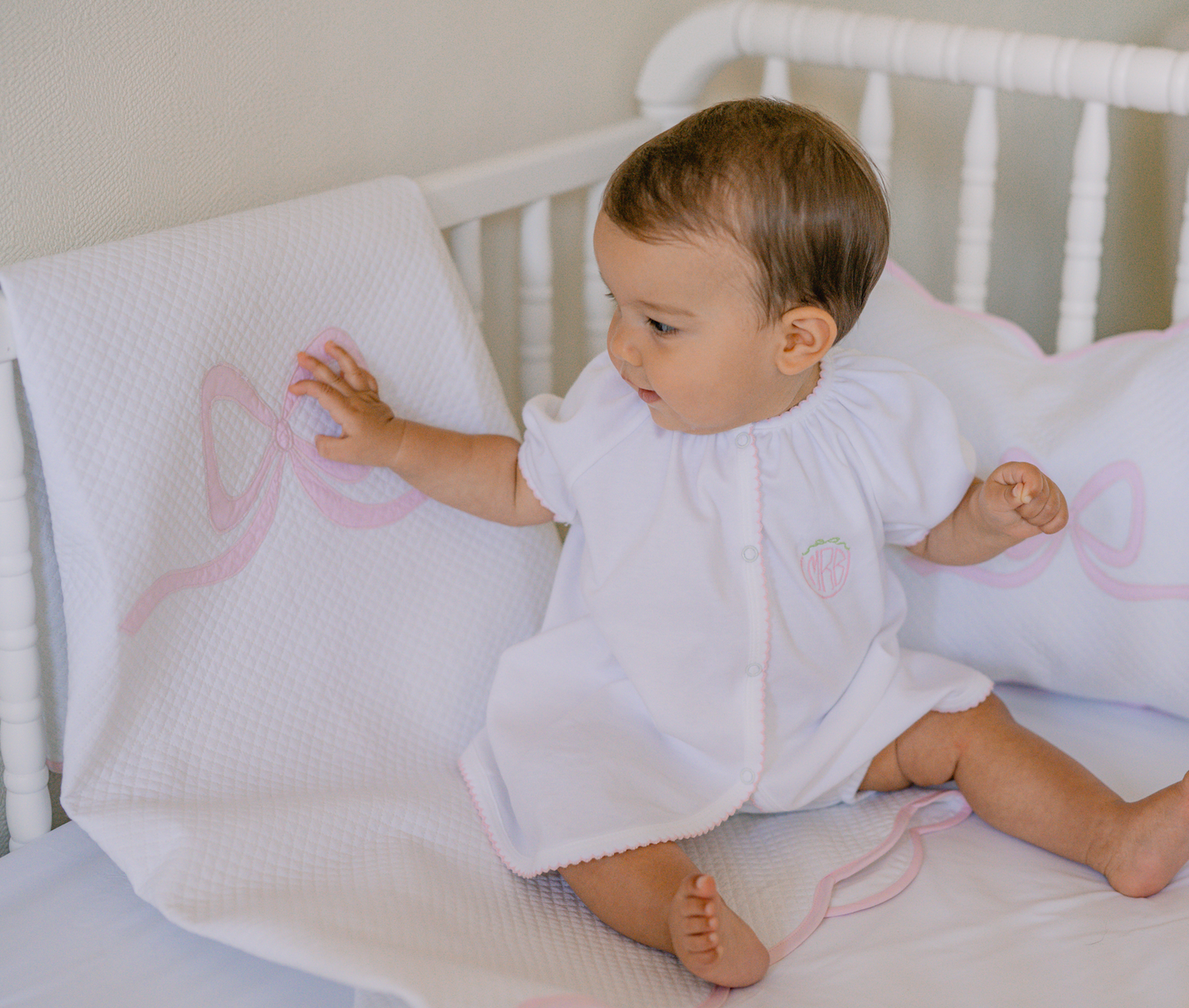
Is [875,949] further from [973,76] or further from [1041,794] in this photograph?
[973,76]

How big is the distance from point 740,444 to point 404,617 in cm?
29

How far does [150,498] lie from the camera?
2.66ft

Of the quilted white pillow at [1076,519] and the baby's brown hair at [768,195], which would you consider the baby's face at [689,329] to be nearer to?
the baby's brown hair at [768,195]

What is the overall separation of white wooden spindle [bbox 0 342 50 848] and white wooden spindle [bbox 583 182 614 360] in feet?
1.92

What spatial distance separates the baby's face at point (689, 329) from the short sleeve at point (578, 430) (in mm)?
42

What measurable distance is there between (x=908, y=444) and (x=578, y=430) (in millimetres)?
259

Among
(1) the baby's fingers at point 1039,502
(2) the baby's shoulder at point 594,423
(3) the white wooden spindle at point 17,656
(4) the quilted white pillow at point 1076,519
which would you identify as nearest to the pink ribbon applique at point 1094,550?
(4) the quilted white pillow at point 1076,519

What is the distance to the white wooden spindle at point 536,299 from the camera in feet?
3.77

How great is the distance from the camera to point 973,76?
1146 millimetres

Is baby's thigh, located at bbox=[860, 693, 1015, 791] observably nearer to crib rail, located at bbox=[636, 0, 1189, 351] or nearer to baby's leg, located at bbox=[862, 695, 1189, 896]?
baby's leg, located at bbox=[862, 695, 1189, 896]

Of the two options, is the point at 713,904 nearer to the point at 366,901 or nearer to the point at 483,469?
the point at 366,901

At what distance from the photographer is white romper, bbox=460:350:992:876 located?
3.05ft

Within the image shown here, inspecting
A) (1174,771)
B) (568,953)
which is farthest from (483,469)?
(1174,771)

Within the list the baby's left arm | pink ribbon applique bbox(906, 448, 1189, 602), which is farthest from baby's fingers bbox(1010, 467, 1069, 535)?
pink ribbon applique bbox(906, 448, 1189, 602)
